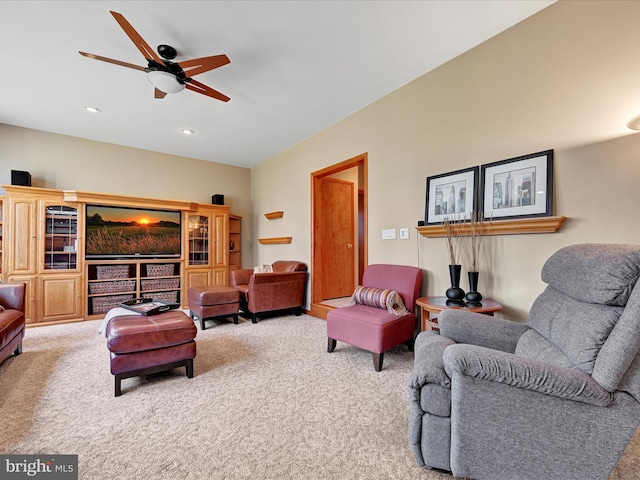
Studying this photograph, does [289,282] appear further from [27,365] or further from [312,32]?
[312,32]

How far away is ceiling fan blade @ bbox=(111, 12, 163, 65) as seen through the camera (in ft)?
6.20

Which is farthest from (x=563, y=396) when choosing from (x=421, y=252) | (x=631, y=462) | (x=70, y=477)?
(x=70, y=477)

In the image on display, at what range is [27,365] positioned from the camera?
2561mm

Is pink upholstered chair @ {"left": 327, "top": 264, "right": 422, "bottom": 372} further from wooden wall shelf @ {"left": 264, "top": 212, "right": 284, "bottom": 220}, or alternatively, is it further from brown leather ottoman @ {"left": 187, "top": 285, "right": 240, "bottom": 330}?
wooden wall shelf @ {"left": 264, "top": 212, "right": 284, "bottom": 220}

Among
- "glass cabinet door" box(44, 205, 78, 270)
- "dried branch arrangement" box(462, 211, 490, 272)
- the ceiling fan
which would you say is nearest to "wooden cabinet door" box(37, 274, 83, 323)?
"glass cabinet door" box(44, 205, 78, 270)

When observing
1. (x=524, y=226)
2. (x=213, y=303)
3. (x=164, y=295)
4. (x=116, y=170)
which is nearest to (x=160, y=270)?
(x=164, y=295)

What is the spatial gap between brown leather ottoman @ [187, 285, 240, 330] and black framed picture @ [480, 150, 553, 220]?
324 cm

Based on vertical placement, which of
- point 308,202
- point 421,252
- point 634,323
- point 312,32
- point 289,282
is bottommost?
point 289,282

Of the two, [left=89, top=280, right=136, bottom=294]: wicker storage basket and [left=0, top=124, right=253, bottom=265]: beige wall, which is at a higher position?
[left=0, top=124, right=253, bottom=265]: beige wall

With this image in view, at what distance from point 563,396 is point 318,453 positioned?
3.75 ft

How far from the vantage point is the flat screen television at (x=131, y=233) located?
4426mm

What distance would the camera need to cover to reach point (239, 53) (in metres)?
2.62

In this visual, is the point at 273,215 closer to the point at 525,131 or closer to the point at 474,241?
the point at 474,241

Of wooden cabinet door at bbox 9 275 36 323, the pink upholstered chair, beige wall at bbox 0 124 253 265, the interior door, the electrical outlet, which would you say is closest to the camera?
the pink upholstered chair
